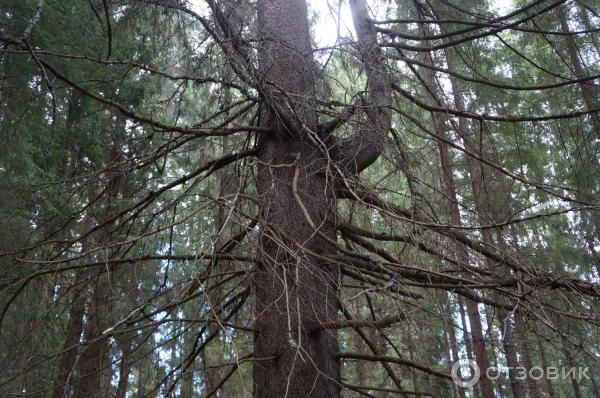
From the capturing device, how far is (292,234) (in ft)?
9.57

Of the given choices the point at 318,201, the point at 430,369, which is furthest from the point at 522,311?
the point at 318,201

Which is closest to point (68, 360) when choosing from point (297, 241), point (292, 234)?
point (292, 234)

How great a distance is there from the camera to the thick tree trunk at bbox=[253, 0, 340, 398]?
2.54 metres

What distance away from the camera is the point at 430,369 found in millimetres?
2418

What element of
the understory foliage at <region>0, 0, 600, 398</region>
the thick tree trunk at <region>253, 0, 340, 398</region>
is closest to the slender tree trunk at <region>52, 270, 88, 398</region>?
the understory foliage at <region>0, 0, 600, 398</region>

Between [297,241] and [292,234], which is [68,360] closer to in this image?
[292,234]

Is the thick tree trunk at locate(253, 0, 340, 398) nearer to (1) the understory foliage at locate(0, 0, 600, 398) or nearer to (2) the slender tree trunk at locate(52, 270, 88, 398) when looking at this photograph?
(1) the understory foliage at locate(0, 0, 600, 398)

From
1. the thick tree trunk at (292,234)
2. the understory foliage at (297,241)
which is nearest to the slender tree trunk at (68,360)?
the understory foliage at (297,241)

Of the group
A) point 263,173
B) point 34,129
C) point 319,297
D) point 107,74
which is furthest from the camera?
point 107,74

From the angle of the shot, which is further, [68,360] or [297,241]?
[68,360]

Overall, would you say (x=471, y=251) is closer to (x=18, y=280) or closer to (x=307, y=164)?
(x=307, y=164)

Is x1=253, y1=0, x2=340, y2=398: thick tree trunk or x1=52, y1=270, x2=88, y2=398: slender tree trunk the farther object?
x1=253, y1=0, x2=340, y2=398: thick tree trunk

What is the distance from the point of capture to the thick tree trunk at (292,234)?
2535 mm

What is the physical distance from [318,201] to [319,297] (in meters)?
0.65
